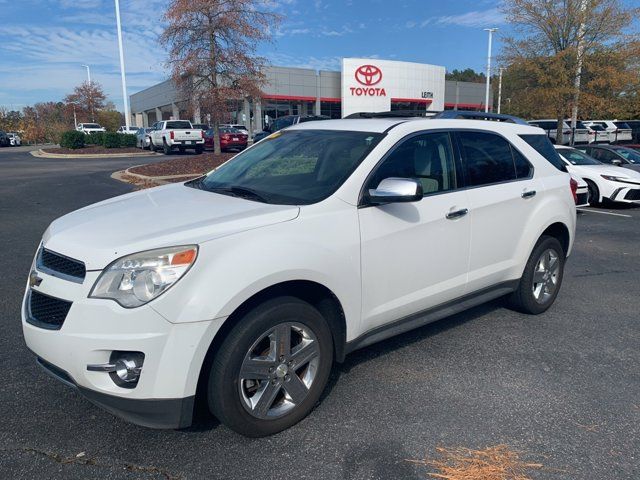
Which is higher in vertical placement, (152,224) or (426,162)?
(426,162)

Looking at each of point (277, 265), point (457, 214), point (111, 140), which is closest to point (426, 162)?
point (457, 214)

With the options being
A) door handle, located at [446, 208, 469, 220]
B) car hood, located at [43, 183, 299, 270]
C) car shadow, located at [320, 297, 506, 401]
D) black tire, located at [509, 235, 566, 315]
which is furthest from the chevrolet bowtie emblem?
black tire, located at [509, 235, 566, 315]

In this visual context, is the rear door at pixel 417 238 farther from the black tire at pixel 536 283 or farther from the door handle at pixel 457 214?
the black tire at pixel 536 283

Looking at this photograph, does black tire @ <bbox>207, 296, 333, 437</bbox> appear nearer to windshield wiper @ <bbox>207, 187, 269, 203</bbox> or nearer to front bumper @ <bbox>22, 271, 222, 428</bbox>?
front bumper @ <bbox>22, 271, 222, 428</bbox>

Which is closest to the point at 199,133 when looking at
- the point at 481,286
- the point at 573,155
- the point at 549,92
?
the point at 549,92

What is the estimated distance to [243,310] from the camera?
2.78 metres

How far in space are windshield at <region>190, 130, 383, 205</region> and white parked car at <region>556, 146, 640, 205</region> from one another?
9.54 metres

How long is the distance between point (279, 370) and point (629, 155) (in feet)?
45.4

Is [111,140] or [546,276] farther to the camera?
[111,140]

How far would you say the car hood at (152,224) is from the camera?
2648mm

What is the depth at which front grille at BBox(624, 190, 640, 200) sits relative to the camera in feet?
37.6

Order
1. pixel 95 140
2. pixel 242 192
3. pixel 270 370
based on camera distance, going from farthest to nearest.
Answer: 1. pixel 95 140
2. pixel 242 192
3. pixel 270 370

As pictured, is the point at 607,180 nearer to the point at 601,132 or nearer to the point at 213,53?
the point at 213,53

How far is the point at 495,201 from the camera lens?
4176 mm
